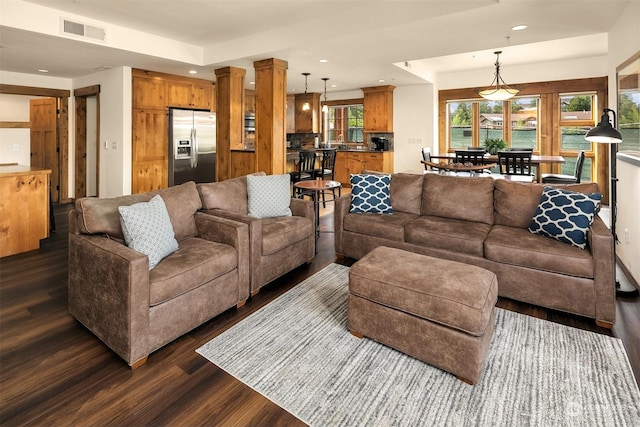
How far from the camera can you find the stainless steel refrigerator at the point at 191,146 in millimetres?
6465

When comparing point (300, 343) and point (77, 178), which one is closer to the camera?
point (300, 343)

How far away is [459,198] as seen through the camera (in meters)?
3.60

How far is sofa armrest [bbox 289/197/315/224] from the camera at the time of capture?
367cm

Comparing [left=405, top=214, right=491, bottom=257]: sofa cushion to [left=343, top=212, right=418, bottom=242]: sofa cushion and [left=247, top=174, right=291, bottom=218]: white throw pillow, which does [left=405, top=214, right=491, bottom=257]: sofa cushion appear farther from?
[left=247, top=174, right=291, bottom=218]: white throw pillow

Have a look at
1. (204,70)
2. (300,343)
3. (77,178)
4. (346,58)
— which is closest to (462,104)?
(346,58)

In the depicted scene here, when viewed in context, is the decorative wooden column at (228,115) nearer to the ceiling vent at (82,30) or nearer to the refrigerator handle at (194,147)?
the refrigerator handle at (194,147)

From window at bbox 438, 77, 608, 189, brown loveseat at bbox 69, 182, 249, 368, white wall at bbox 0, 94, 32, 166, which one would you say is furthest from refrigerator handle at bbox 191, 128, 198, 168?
window at bbox 438, 77, 608, 189

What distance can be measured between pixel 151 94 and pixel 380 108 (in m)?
5.19

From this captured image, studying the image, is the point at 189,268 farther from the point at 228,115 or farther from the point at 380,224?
the point at 228,115

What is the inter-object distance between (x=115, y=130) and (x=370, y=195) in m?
4.72

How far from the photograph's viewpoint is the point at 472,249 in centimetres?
303

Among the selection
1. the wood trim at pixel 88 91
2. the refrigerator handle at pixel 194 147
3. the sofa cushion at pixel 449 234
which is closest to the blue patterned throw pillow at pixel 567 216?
the sofa cushion at pixel 449 234

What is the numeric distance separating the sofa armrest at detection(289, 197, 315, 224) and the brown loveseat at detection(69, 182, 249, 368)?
1022 millimetres

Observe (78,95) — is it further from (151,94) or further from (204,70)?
(204,70)
